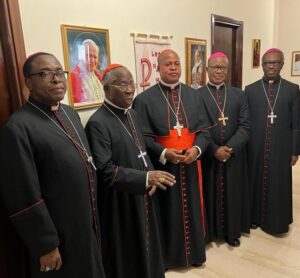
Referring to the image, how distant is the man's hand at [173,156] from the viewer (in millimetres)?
2051

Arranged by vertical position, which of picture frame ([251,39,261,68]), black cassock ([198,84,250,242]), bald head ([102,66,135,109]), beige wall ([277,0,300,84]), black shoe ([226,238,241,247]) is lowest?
black shoe ([226,238,241,247])

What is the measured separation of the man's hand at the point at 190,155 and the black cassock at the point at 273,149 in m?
0.89

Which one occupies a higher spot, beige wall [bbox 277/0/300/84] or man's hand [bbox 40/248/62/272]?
beige wall [bbox 277/0/300/84]

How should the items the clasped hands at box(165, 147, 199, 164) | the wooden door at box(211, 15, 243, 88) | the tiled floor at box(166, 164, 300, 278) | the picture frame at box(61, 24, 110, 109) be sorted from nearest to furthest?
the picture frame at box(61, 24, 110, 109) < the clasped hands at box(165, 147, 199, 164) < the tiled floor at box(166, 164, 300, 278) < the wooden door at box(211, 15, 243, 88)

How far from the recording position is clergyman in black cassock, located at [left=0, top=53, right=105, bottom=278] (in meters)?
1.30

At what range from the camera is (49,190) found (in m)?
1.40

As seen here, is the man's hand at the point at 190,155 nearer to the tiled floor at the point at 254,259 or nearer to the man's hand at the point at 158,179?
the man's hand at the point at 158,179

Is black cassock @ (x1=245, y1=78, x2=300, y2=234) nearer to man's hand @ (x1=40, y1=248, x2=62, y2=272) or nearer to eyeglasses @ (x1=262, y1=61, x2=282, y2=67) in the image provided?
eyeglasses @ (x1=262, y1=61, x2=282, y2=67)

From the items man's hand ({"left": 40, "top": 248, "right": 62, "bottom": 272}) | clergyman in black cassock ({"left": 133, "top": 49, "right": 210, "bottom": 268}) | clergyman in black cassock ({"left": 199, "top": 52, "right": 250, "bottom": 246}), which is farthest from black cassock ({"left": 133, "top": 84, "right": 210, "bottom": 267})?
man's hand ({"left": 40, "top": 248, "right": 62, "bottom": 272})

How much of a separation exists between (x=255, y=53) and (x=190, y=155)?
290 cm

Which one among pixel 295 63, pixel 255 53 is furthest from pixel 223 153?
pixel 295 63

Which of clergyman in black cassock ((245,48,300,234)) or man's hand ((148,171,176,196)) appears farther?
clergyman in black cassock ((245,48,300,234))

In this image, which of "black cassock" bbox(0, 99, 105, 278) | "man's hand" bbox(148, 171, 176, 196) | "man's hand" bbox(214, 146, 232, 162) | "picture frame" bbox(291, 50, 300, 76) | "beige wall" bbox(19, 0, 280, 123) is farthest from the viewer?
"picture frame" bbox(291, 50, 300, 76)

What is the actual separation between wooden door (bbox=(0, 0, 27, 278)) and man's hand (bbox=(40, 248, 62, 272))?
0.22 metres
